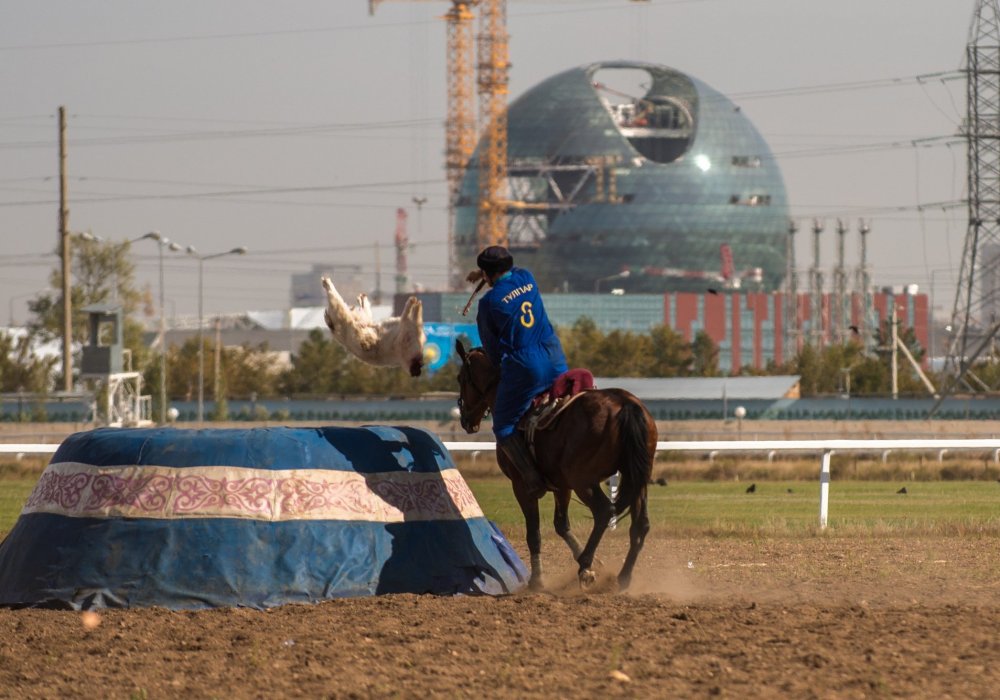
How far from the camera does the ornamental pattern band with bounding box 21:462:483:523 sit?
1168cm

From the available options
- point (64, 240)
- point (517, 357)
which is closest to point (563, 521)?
point (517, 357)

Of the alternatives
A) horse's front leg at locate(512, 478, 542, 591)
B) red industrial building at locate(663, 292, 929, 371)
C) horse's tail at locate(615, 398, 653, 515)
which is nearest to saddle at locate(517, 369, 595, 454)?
horse's front leg at locate(512, 478, 542, 591)

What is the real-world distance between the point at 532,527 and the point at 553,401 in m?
1.15

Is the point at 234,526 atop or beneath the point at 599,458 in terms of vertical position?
beneath

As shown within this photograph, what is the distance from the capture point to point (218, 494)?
38.4 feet

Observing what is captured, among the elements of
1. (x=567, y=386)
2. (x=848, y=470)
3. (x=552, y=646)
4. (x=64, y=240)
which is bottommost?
(x=848, y=470)

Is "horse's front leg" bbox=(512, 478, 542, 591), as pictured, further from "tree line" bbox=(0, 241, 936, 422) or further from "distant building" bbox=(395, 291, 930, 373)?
"distant building" bbox=(395, 291, 930, 373)

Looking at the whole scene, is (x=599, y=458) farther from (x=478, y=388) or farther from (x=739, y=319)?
(x=739, y=319)

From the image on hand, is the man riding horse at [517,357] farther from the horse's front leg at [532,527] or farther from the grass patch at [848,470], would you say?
the grass patch at [848,470]

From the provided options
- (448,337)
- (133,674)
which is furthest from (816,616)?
(448,337)

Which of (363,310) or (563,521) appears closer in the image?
(563,521)

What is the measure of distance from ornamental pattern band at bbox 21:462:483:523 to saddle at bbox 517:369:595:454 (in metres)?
1.02

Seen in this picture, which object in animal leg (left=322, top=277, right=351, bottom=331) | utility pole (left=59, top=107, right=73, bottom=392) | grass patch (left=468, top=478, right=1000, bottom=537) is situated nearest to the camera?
animal leg (left=322, top=277, right=351, bottom=331)

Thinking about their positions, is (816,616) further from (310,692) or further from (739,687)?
(310,692)
